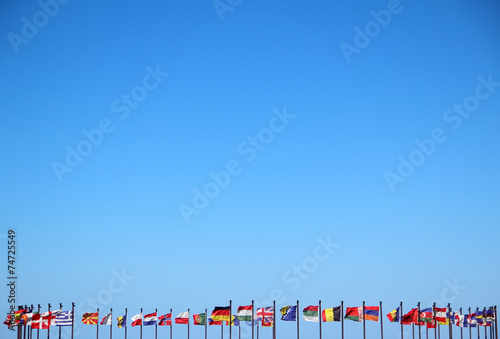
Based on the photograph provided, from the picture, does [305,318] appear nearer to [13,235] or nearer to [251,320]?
[251,320]

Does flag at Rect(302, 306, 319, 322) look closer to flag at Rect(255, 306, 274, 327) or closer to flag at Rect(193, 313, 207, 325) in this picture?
flag at Rect(255, 306, 274, 327)

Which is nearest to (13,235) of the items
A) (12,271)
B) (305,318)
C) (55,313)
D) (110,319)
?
(12,271)

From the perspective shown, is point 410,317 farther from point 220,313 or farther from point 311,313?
point 220,313

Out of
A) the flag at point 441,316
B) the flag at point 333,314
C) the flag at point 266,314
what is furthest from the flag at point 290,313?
the flag at point 441,316

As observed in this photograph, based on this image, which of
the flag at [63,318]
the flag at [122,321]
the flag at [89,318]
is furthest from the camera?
the flag at [122,321]

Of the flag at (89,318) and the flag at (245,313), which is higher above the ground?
the flag at (89,318)

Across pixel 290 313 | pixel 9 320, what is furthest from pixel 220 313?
pixel 9 320

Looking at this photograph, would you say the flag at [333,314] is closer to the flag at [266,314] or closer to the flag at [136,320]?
the flag at [266,314]

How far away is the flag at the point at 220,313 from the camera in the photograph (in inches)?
2623

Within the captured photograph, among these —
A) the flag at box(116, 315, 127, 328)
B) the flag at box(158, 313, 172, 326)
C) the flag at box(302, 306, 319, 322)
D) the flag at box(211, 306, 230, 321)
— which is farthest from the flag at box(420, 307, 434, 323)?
the flag at box(116, 315, 127, 328)

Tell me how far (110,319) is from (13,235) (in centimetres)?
1867

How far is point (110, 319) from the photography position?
78688 millimetres

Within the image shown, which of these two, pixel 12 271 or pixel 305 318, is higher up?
pixel 12 271

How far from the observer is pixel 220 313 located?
219 feet
